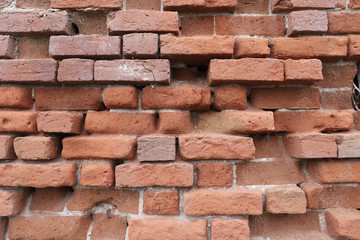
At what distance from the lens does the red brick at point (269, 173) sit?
39.0 inches

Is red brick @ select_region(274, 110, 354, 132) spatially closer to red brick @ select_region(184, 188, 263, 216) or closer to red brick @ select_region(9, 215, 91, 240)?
red brick @ select_region(184, 188, 263, 216)

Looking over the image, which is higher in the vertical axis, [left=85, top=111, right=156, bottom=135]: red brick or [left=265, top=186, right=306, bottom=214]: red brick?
[left=85, top=111, right=156, bottom=135]: red brick

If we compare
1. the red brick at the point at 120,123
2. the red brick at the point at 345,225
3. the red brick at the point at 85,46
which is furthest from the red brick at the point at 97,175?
the red brick at the point at 345,225

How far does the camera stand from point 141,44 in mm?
941

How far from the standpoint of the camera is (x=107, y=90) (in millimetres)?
977

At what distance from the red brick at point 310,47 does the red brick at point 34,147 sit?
1077 millimetres

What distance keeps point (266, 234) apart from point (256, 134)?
454 millimetres

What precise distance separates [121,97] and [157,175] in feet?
1.22

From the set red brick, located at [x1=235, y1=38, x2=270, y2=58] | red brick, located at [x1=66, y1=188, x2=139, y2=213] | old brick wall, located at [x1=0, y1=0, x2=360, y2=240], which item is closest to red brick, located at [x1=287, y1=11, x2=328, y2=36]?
old brick wall, located at [x1=0, y1=0, x2=360, y2=240]

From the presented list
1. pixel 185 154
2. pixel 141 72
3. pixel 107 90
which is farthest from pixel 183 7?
pixel 185 154

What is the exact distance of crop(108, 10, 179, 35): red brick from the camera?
3.14ft

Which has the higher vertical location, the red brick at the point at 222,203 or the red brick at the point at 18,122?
the red brick at the point at 18,122

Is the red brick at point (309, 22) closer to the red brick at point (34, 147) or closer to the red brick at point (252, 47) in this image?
the red brick at point (252, 47)

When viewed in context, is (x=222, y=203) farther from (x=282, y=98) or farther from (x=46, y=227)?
(x=46, y=227)
